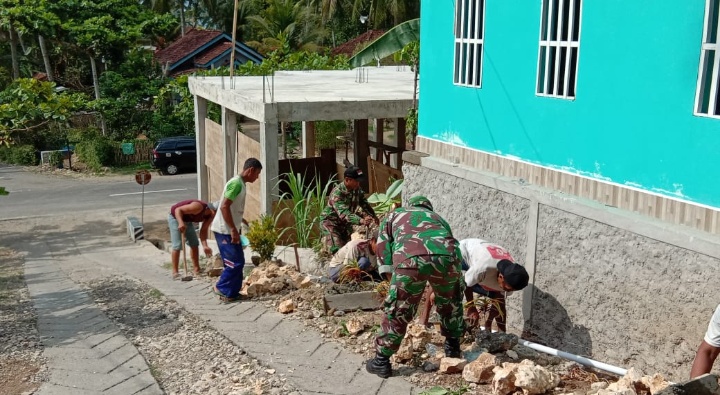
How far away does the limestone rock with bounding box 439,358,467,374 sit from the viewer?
17.9ft

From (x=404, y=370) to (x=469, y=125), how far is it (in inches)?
120

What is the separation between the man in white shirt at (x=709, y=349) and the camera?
4.63m

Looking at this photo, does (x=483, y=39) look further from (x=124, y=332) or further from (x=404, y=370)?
(x=124, y=332)

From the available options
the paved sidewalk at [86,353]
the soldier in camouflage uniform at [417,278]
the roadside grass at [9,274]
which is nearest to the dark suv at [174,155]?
the roadside grass at [9,274]

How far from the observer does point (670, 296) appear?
5.20m

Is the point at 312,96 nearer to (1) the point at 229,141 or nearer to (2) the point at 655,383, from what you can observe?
(1) the point at 229,141

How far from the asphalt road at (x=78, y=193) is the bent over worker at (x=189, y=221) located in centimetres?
1207

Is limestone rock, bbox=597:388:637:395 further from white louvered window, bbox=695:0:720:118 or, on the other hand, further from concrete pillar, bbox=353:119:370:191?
concrete pillar, bbox=353:119:370:191

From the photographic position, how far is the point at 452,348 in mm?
5691

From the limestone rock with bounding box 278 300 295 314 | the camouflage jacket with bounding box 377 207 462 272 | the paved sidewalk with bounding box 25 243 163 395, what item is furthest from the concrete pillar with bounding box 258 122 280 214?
the camouflage jacket with bounding box 377 207 462 272

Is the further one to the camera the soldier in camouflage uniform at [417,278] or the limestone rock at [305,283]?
the limestone rock at [305,283]

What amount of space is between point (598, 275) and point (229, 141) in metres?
9.80

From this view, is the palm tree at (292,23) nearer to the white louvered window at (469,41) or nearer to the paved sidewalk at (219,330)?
the paved sidewalk at (219,330)

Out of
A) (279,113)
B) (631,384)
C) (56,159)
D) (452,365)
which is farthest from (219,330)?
(56,159)
